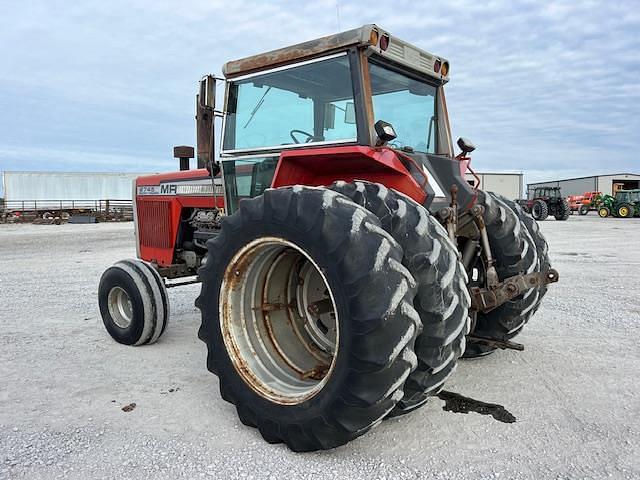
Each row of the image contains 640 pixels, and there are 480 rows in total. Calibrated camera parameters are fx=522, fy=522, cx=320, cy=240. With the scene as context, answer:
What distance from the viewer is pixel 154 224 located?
5652 mm

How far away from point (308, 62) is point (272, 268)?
1427 mm

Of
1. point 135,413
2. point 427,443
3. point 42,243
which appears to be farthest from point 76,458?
point 42,243

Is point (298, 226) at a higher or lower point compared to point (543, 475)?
higher

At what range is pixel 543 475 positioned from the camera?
2.50m

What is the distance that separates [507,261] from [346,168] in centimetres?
148

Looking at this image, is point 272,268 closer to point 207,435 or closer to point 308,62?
point 207,435

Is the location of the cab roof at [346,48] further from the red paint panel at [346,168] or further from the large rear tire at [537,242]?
the large rear tire at [537,242]

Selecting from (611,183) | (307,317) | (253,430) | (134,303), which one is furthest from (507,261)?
(611,183)

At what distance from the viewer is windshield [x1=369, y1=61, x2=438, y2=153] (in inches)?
143

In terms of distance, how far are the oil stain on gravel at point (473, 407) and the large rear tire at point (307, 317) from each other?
83cm

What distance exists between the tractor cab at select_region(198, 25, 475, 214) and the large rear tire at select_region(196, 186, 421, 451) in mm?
633

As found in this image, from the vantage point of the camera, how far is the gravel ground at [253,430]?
8.53 ft

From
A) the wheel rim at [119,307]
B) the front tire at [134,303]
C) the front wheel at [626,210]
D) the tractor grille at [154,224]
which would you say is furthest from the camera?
the front wheel at [626,210]

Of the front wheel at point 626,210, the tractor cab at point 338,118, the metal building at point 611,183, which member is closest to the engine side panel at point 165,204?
the tractor cab at point 338,118
